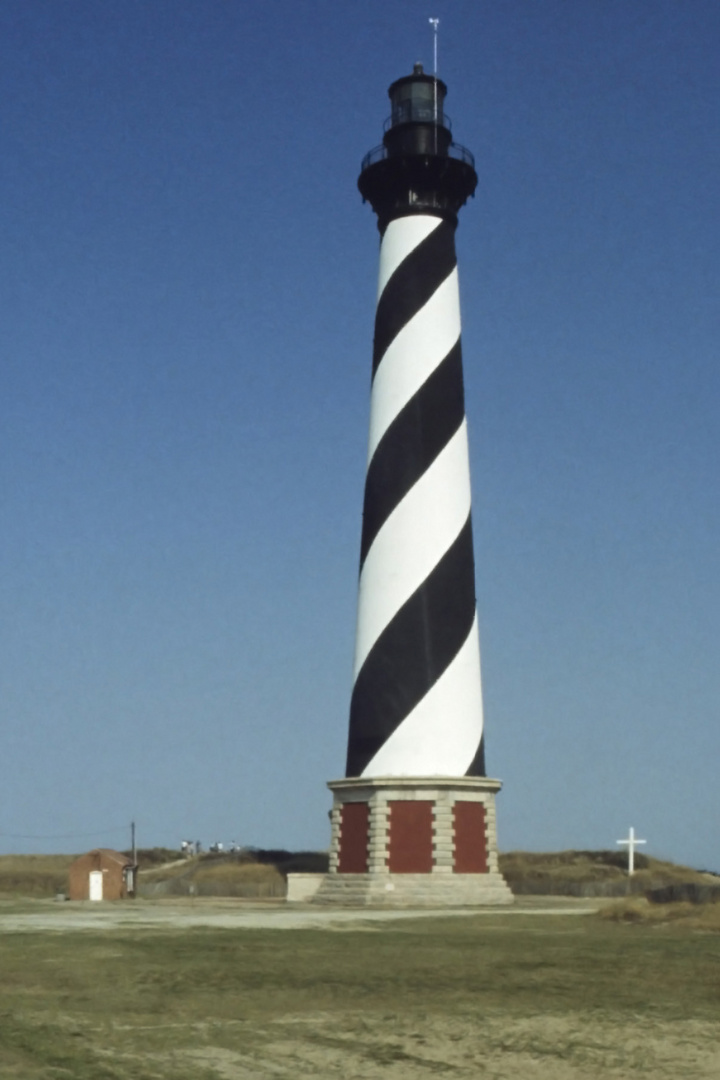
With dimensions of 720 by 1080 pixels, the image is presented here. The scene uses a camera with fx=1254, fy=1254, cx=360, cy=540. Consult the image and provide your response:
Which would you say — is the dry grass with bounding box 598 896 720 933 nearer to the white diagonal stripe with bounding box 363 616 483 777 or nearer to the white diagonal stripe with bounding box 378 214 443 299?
the white diagonal stripe with bounding box 363 616 483 777

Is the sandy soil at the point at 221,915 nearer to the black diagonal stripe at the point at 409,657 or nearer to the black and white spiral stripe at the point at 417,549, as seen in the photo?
the black and white spiral stripe at the point at 417,549

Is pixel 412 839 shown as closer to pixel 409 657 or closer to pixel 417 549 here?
pixel 409 657

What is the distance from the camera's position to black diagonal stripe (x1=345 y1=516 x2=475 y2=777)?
117 ft

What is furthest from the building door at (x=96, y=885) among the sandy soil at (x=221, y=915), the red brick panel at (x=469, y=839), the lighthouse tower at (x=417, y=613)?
the red brick panel at (x=469, y=839)

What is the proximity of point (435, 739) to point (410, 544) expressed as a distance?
5625 millimetres

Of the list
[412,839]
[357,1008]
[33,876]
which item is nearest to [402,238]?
[412,839]

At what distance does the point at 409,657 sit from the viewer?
35.7 metres

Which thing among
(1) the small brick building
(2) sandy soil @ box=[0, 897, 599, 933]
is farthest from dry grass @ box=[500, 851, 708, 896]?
(1) the small brick building

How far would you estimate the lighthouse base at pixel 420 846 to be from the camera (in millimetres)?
34312

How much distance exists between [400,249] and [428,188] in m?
2.25

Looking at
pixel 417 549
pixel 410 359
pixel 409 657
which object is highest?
pixel 410 359

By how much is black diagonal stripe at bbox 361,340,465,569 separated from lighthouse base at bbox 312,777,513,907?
23.7 ft

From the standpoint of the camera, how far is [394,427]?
37.3 metres

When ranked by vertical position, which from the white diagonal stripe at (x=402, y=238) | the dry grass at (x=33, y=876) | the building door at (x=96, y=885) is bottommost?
the dry grass at (x=33, y=876)
